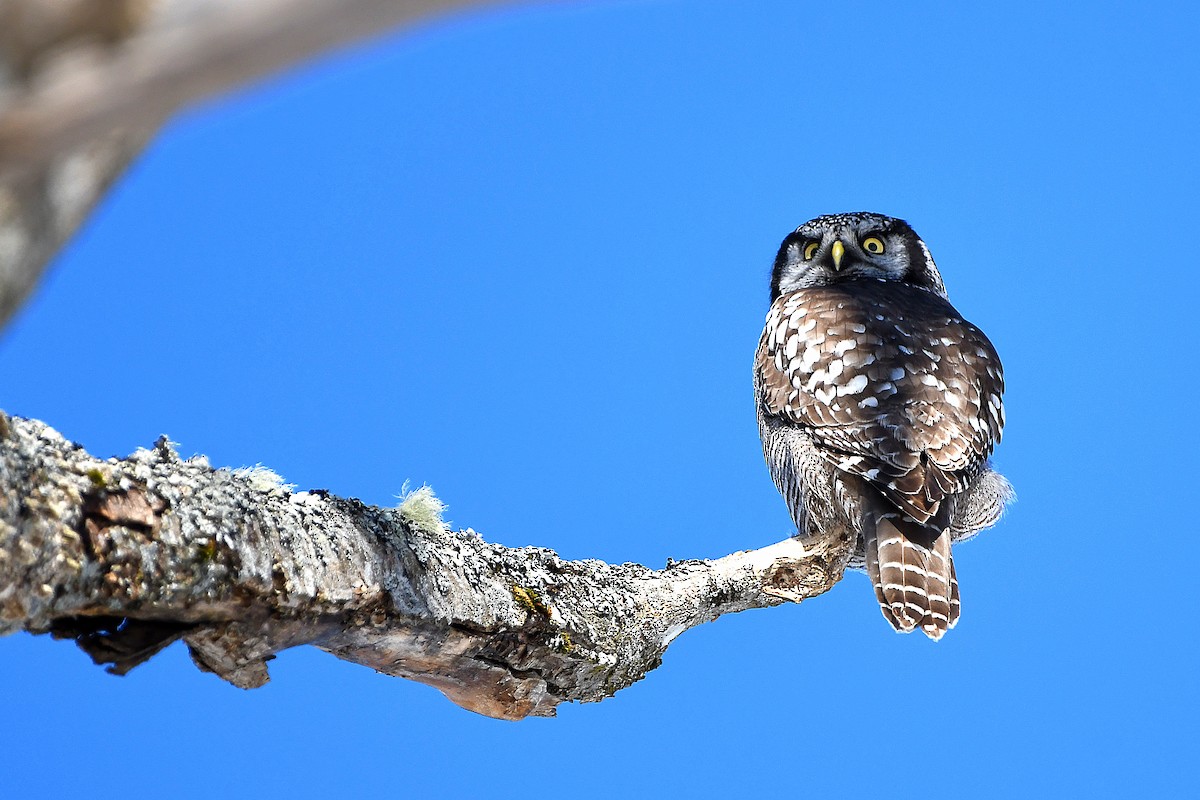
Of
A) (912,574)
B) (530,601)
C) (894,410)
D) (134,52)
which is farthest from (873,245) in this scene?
(134,52)

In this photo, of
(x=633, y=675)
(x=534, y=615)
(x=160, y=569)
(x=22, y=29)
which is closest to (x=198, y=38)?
(x=22, y=29)

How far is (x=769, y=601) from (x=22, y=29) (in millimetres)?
2976

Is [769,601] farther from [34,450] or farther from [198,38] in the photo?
[198,38]

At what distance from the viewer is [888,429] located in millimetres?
3822

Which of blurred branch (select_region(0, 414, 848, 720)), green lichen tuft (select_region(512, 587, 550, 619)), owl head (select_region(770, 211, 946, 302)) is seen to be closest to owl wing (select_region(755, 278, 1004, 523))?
owl head (select_region(770, 211, 946, 302))

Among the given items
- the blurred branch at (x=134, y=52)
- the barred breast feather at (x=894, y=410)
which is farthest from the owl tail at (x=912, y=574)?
the blurred branch at (x=134, y=52)

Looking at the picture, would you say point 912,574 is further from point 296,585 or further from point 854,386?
point 296,585

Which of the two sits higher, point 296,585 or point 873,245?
point 873,245

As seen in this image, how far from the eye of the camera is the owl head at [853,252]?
5.32m

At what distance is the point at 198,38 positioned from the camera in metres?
0.71

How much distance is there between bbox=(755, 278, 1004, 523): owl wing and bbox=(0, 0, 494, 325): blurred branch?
318 cm

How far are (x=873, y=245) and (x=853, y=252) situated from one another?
14 cm

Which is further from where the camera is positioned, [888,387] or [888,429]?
[888,387]

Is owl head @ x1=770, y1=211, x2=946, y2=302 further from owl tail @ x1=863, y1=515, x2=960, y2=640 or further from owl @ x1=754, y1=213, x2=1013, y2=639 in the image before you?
owl tail @ x1=863, y1=515, x2=960, y2=640
